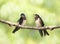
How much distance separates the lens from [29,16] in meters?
3.89

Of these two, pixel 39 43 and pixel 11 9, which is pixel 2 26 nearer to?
pixel 11 9

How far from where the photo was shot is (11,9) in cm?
396

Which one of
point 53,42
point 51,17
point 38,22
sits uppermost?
point 38,22

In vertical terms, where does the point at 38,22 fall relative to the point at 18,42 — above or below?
above

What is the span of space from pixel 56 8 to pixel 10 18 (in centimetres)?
73

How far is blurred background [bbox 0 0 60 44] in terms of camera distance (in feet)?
12.6

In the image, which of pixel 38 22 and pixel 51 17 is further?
pixel 51 17

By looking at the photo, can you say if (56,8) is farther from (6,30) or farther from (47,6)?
(6,30)

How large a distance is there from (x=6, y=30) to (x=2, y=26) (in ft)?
0.35

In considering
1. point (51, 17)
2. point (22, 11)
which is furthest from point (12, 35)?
point (51, 17)

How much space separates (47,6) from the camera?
4.09 m

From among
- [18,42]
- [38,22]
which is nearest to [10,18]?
[18,42]

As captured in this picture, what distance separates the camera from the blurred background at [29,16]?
386 cm

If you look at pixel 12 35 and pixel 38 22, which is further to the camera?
pixel 12 35
